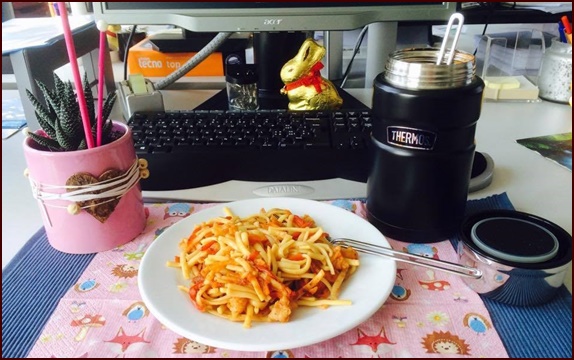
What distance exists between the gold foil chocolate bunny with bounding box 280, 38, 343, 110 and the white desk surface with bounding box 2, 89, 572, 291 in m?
0.15

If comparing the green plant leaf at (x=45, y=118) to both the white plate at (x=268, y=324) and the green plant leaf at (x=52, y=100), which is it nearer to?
the green plant leaf at (x=52, y=100)

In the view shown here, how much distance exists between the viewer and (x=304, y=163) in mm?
570

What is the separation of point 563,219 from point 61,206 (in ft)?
1.70

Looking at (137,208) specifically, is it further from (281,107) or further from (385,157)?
(281,107)

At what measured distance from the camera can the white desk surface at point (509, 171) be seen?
516mm

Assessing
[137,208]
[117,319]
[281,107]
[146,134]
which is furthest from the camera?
[281,107]

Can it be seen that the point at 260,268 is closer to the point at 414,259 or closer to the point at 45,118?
the point at 414,259

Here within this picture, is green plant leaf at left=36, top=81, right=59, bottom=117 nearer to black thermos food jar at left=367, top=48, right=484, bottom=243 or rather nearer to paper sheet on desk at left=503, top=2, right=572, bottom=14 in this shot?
black thermos food jar at left=367, top=48, right=484, bottom=243

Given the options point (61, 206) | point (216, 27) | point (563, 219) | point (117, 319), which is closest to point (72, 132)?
point (61, 206)

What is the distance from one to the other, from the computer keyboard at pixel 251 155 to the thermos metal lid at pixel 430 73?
0.15m

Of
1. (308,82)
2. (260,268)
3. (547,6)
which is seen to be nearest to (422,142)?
(260,268)

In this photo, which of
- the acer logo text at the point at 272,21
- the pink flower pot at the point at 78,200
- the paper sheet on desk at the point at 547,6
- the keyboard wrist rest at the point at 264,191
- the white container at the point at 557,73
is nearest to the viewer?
the pink flower pot at the point at 78,200

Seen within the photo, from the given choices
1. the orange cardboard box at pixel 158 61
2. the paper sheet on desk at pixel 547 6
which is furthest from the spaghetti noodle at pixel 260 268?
the paper sheet on desk at pixel 547 6

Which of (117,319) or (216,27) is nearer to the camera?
(117,319)
